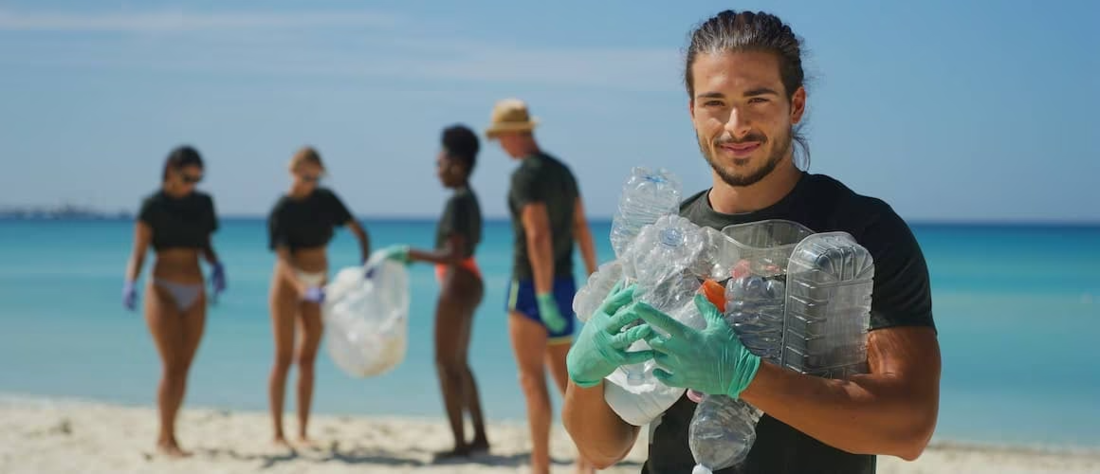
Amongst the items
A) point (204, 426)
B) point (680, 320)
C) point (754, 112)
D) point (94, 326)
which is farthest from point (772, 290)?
point (94, 326)

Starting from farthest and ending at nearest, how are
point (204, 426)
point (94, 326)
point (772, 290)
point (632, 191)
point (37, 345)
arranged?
point (94, 326) → point (37, 345) → point (204, 426) → point (632, 191) → point (772, 290)

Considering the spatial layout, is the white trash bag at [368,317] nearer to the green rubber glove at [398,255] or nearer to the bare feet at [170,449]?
the green rubber glove at [398,255]

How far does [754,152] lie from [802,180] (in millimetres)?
125

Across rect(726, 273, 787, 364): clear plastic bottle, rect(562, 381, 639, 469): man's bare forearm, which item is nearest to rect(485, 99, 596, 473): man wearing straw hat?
rect(562, 381, 639, 469): man's bare forearm

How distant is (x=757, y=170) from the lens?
6.38ft

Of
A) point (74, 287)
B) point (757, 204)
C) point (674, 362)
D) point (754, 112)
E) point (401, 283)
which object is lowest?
point (74, 287)

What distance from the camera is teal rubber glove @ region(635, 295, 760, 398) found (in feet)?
5.59

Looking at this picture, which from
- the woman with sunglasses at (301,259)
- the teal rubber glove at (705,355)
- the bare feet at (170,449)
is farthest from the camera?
the bare feet at (170,449)

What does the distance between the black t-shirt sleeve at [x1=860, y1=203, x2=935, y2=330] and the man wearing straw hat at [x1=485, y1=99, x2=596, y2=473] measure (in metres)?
3.53

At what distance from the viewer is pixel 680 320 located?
6.14 feet

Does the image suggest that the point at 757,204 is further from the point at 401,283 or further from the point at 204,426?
the point at 204,426

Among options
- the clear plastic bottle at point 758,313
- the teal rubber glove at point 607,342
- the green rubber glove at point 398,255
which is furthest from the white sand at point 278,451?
the clear plastic bottle at point 758,313

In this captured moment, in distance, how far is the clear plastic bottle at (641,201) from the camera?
2.16 metres

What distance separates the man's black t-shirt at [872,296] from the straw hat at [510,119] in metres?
3.76
